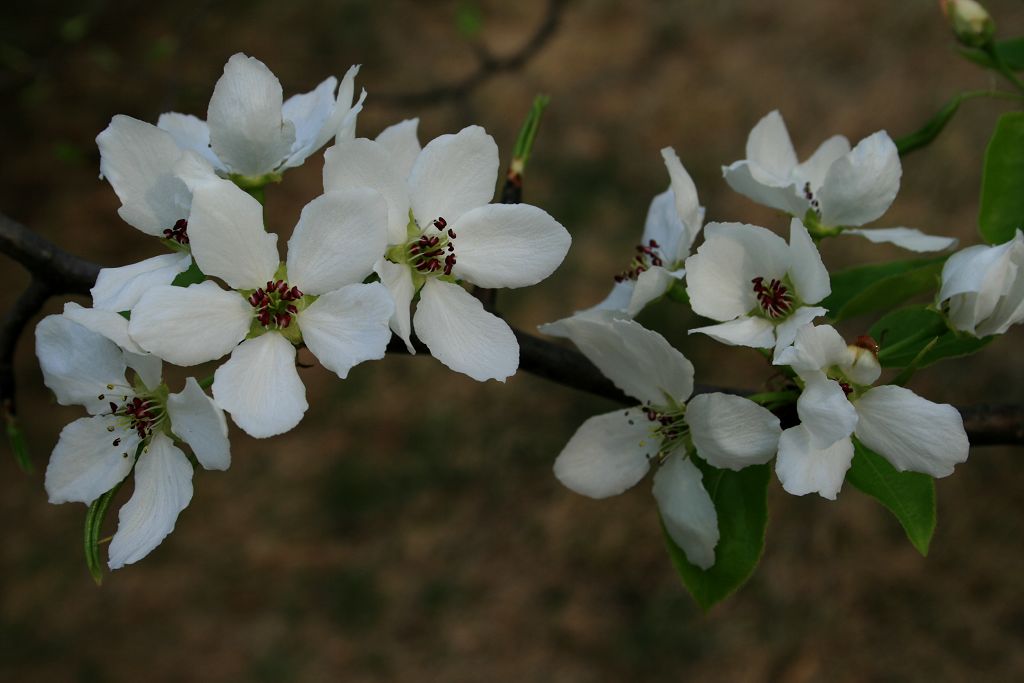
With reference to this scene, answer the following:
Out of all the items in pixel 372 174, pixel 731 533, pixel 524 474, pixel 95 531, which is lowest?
pixel 524 474

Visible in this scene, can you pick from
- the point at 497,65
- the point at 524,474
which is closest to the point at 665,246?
the point at 497,65

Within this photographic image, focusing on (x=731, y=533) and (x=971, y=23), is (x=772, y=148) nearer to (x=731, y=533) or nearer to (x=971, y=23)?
(x=971, y=23)

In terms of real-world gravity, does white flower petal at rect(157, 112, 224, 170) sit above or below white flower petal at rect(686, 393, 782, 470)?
above

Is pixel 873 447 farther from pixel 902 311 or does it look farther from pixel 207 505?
pixel 207 505

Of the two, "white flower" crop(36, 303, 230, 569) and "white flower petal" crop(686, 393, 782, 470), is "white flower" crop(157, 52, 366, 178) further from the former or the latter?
"white flower petal" crop(686, 393, 782, 470)

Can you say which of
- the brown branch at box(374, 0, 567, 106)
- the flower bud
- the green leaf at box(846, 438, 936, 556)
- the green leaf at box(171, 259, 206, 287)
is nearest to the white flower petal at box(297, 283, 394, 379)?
the green leaf at box(171, 259, 206, 287)

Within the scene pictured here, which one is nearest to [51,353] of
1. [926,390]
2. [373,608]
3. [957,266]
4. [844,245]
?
[957,266]

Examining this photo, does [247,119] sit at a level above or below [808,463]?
above
